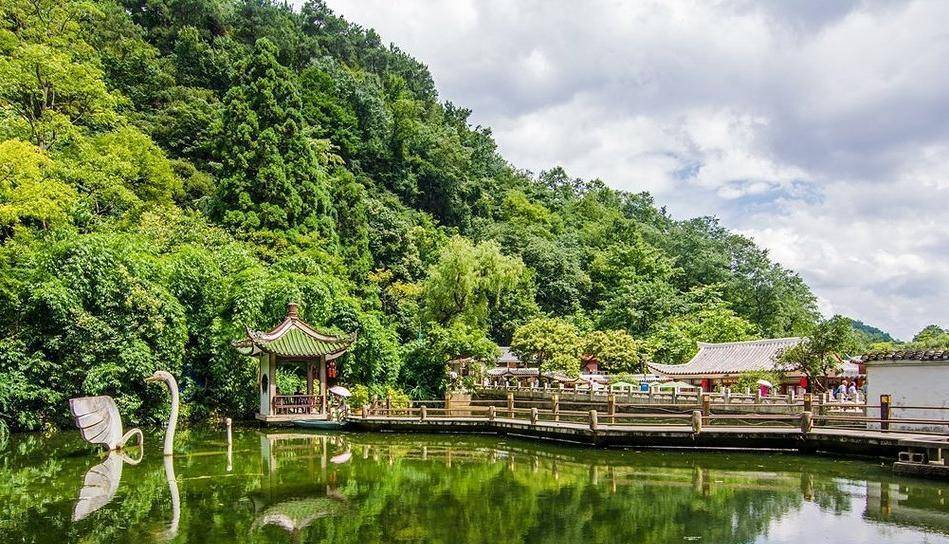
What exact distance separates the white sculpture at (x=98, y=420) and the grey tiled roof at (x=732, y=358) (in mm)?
24334

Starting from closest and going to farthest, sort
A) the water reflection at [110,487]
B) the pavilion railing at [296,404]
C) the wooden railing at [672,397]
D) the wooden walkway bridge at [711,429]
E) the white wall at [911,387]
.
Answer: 1. the water reflection at [110,487]
2. the wooden walkway bridge at [711,429]
3. the white wall at [911,387]
4. the wooden railing at [672,397]
5. the pavilion railing at [296,404]

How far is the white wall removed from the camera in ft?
56.1

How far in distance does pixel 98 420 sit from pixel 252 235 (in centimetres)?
1581

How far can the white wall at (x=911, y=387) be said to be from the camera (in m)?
17.1

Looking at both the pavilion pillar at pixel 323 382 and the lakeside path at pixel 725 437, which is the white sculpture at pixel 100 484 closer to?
the pavilion pillar at pixel 323 382

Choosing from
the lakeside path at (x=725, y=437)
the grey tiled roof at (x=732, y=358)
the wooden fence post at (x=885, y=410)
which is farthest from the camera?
the grey tiled roof at (x=732, y=358)

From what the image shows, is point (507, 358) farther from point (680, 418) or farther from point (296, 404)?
point (680, 418)

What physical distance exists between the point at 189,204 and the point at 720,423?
26822 mm

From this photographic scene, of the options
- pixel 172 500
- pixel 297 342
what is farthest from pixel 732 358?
pixel 172 500

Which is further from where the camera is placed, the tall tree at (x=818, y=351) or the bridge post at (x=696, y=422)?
the tall tree at (x=818, y=351)

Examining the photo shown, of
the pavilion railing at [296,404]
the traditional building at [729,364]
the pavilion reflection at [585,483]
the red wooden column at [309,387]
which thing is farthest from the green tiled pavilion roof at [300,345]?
the traditional building at [729,364]

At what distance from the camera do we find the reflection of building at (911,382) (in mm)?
17078

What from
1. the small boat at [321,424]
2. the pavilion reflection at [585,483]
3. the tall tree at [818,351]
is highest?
the tall tree at [818,351]

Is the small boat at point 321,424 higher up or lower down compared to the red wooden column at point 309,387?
lower down
